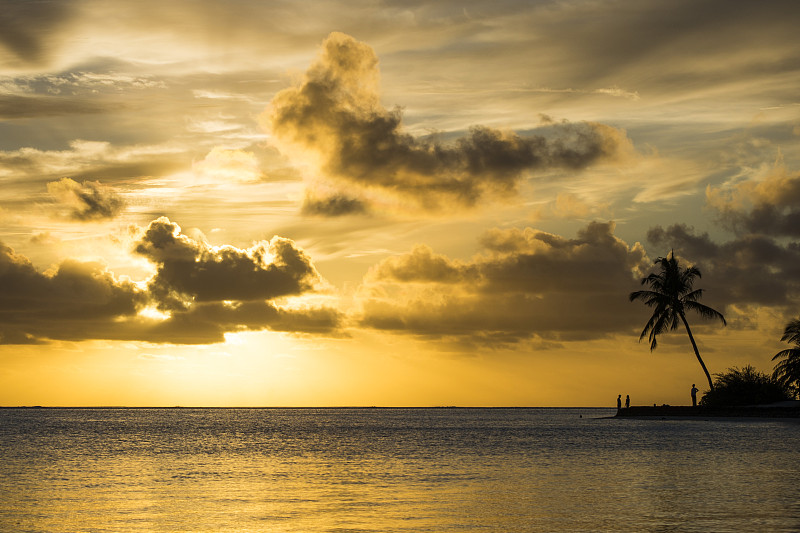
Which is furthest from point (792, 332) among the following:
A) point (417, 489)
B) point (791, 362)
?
point (417, 489)

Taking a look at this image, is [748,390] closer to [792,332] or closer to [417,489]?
[792,332]

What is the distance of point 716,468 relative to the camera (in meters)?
45.0

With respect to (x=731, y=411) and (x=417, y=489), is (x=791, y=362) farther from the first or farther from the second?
(x=417, y=489)

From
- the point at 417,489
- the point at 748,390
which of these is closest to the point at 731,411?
the point at 748,390

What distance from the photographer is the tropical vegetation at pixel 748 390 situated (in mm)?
94750

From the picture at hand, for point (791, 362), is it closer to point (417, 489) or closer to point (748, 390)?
point (748, 390)

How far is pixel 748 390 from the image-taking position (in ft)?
315

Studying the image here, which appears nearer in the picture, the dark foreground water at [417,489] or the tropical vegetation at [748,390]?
the dark foreground water at [417,489]

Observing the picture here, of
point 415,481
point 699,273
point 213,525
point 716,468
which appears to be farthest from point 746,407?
point 213,525

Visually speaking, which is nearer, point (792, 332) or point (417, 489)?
point (417, 489)

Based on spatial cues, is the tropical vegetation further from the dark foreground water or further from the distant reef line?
the dark foreground water

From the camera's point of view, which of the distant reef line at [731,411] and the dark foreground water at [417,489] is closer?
the dark foreground water at [417,489]

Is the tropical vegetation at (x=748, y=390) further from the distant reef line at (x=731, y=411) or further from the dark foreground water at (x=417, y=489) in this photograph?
the dark foreground water at (x=417, y=489)

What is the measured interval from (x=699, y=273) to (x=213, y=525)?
8181cm
